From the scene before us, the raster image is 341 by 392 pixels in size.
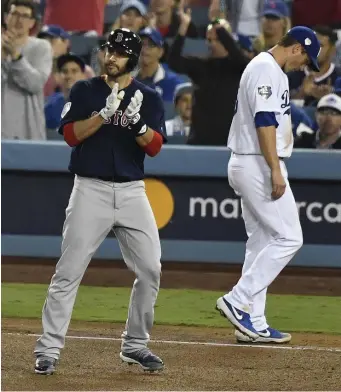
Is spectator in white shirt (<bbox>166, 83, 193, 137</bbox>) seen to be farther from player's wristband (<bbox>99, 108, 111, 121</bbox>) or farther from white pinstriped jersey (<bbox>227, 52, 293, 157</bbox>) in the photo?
player's wristband (<bbox>99, 108, 111, 121</bbox>)

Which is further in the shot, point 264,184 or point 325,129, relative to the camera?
point 325,129

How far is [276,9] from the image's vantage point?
1247 centimetres

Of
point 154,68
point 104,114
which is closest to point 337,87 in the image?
point 154,68

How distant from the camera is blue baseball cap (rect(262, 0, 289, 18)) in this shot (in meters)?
12.1

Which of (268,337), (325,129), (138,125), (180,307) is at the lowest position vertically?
(180,307)

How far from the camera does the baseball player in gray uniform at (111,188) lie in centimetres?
577

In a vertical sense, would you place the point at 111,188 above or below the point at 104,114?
below

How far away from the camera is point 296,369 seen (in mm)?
6164

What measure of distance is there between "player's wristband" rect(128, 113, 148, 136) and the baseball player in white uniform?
1384mm

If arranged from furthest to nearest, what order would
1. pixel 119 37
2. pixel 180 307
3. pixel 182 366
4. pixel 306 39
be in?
pixel 180 307 → pixel 306 39 → pixel 182 366 → pixel 119 37

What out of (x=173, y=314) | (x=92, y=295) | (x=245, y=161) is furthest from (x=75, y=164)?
(x=92, y=295)

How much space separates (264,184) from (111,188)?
149cm

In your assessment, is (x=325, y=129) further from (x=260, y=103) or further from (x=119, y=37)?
(x=119, y=37)

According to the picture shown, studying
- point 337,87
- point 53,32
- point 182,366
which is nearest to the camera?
point 182,366
